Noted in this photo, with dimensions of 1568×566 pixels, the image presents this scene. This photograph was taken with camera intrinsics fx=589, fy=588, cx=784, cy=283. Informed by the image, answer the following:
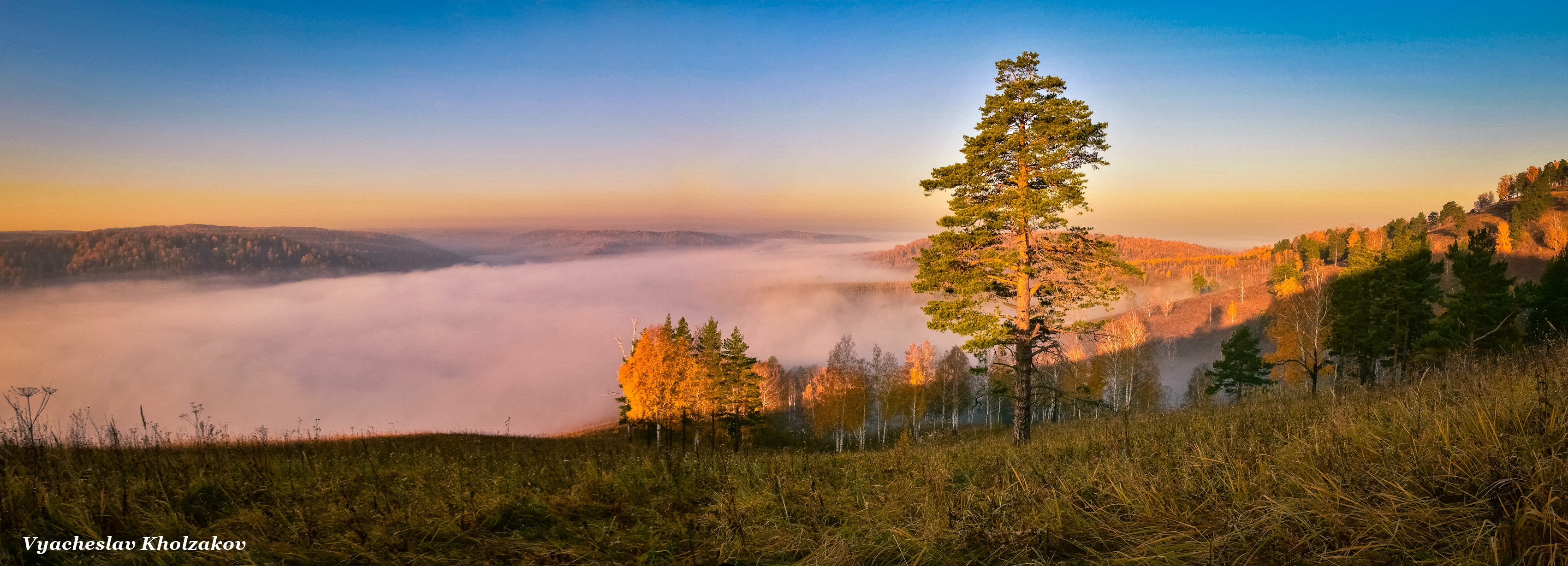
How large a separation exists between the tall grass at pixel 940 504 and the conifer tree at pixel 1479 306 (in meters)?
28.3

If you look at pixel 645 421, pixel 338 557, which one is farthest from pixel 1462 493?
pixel 645 421

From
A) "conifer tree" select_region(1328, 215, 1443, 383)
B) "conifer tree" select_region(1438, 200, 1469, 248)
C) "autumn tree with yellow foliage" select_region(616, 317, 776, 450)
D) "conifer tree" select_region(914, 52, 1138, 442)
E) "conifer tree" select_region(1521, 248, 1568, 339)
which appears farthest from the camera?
"conifer tree" select_region(1438, 200, 1469, 248)

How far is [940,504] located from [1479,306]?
36297 mm

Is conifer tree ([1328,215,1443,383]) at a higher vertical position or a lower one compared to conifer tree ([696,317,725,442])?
higher

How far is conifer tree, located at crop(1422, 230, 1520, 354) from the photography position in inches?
981

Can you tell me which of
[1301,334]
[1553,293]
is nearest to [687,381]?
[1301,334]

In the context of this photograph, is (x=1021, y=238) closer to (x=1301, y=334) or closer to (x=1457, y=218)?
(x=1301, y=334)

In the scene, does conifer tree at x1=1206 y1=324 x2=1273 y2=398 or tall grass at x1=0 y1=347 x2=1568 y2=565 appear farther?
conifer tree at x1=1206 y1=324 x2=1273 y2=398

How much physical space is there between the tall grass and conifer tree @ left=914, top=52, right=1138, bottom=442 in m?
8.25

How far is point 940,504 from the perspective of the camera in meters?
4.04

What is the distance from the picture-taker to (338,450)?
28.4 ft

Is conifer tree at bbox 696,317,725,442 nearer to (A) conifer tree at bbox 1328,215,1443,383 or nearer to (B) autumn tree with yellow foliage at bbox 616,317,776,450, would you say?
(B) autumn tree with yellow foliage at bbox 616,317,776,450

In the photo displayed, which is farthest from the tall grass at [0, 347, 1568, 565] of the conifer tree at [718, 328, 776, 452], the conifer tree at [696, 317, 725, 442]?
the conifer tree at [718, 328, 776, 452]

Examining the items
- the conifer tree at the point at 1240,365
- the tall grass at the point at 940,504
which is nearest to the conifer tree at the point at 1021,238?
the tall grass at the point at 940,504
